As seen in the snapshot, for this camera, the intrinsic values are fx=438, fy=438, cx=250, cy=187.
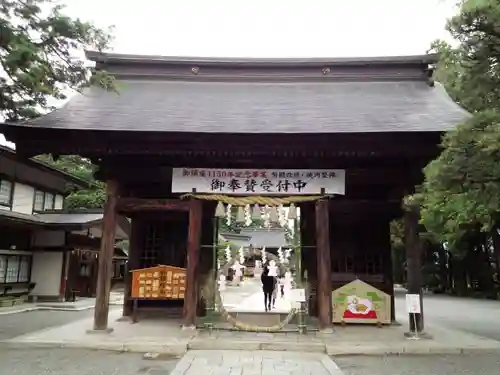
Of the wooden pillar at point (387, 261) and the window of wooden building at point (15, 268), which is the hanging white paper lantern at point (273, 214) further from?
the window of wooden building at point (15, 268)

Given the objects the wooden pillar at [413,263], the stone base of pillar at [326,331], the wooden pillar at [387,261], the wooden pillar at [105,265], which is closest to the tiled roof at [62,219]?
the wooden pillar at [105,265]

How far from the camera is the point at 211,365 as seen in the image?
6.75m

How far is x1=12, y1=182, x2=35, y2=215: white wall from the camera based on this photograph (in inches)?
699

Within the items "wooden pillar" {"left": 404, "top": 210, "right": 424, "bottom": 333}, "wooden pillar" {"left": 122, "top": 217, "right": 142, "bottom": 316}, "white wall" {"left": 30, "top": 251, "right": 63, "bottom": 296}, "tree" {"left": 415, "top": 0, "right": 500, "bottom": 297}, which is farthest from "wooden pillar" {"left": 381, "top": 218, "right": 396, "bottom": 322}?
"white wall" {"left": 30, "top": 251, "right": 63, "bottom": 296}

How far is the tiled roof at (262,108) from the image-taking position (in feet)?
29.3

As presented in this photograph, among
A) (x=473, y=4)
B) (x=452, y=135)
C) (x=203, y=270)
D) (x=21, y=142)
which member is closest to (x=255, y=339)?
(x=203, y=270)

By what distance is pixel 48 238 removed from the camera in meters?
18.4

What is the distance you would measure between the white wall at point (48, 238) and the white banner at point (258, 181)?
11.1 m

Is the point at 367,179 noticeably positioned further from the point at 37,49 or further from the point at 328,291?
the point at 37,49

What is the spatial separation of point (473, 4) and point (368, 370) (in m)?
5.55

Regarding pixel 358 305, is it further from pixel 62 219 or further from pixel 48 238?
pixel 48 238

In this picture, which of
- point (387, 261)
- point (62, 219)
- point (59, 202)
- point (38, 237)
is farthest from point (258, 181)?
point (59, 202)

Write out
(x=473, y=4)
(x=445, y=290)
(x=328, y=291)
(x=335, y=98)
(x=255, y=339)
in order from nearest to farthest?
(x=473, y=4) < (x=255, y=339) < (x=328, y=291) < (x=335, y=98) < (x=445, y=290)

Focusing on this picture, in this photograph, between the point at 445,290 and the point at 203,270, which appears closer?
the point at 203,270
